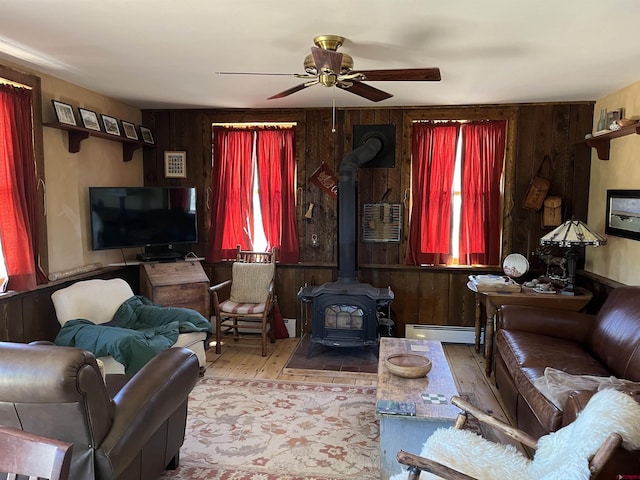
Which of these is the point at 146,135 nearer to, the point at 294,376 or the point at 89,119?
the point at 89,119

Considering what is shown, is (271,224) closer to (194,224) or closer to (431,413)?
(194,224)

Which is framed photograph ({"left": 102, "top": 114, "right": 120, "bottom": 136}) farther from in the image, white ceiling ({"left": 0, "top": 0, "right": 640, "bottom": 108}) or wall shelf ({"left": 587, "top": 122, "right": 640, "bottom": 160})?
wall shelf ({"left": 587, "top": 122, "right": 640, "bottom": 160})

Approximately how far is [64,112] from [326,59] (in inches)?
98.3

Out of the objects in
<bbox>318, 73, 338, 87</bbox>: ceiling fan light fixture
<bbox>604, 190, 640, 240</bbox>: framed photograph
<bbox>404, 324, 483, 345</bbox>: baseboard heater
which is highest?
<bbox>318, 73, 338, 87</bbox>: ceiling fan light fixture

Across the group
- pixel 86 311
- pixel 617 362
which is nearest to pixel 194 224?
pixel 86 311

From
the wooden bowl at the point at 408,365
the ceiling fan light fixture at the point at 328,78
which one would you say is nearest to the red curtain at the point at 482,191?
the wooden bowl at the point at 408,365

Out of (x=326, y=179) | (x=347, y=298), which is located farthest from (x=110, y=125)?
(x=347, y=298)

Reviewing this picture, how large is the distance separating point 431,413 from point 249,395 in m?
1.67

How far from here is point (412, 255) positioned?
15.8ft

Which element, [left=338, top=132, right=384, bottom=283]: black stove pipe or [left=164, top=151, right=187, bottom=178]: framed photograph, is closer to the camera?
[left=338, top=132, right=384, bottom=283]: black stove pipe

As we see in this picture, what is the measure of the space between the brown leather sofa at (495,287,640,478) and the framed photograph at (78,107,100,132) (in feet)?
12.2

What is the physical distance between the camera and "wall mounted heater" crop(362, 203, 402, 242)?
482 cm

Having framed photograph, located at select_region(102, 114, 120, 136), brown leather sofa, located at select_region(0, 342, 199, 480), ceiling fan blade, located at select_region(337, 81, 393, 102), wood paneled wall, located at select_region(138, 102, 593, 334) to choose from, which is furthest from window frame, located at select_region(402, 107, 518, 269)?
brown leather sofa, located at select_region(0, 342, 199, 480)

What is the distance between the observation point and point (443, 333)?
4.79m
